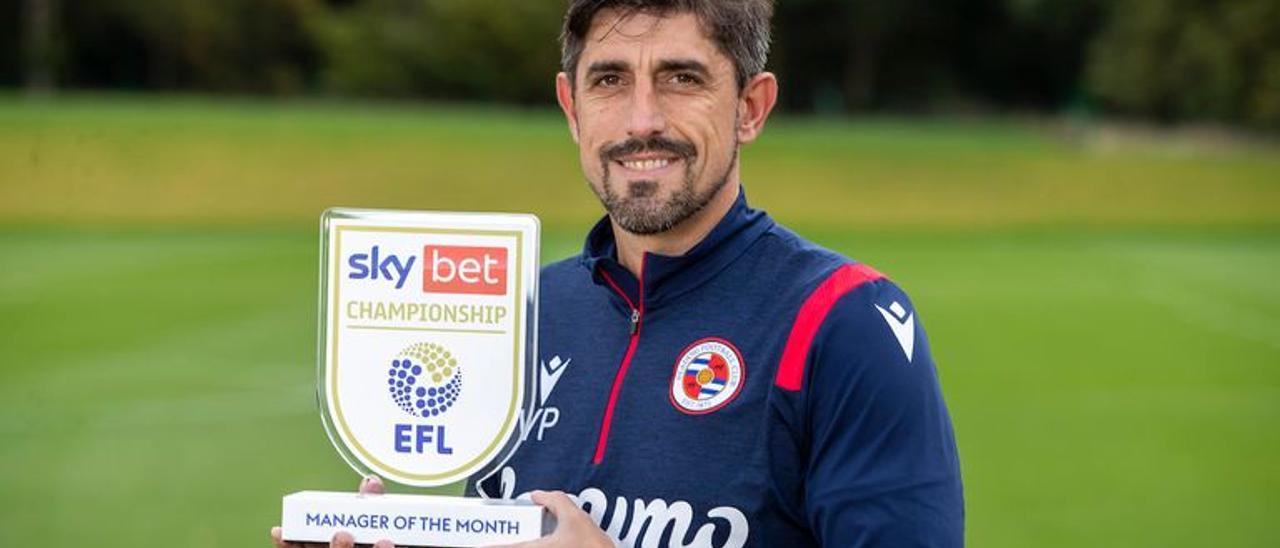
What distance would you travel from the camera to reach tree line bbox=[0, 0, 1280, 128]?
40.9m

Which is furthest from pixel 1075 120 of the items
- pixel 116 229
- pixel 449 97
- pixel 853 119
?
pixel 116 229

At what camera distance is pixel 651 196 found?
2391 millimetres

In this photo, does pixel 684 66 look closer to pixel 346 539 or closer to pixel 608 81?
pixel 608 81

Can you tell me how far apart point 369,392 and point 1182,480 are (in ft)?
25.9

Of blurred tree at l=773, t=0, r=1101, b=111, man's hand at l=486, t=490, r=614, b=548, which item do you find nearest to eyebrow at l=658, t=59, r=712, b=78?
man's hand at l=486, t=490, r=614, b=548

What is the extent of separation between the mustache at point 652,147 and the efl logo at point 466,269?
228 mm

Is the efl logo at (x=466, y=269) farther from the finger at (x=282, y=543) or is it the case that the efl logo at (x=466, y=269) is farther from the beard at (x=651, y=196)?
the finger at (x=282, y=543)

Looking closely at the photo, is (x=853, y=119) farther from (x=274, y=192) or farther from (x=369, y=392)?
(x=369, y=392)

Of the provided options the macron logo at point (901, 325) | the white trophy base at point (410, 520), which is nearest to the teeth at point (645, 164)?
the macron logo at point (901, 325)

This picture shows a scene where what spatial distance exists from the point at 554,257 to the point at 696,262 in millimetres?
15996

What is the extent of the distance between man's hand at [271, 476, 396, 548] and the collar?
446mm

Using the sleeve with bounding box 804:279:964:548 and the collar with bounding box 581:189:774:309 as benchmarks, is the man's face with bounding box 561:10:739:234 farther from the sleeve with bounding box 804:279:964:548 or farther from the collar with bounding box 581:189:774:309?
the sleeve with bounding box 804:279:964:548

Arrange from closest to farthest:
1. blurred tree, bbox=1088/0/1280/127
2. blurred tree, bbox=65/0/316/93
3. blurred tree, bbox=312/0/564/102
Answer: blurred tree, bbox=1088/0/1280/127, blurred tree, bbox=312/0/564/102, blurred tree, bbox=65/0/316/93

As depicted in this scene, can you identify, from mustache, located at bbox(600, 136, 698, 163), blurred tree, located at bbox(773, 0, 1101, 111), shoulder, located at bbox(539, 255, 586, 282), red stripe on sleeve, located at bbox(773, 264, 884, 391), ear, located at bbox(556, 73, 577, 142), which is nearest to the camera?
red stripe on sleeve, located at bbox(773, 264, 884, 391)
